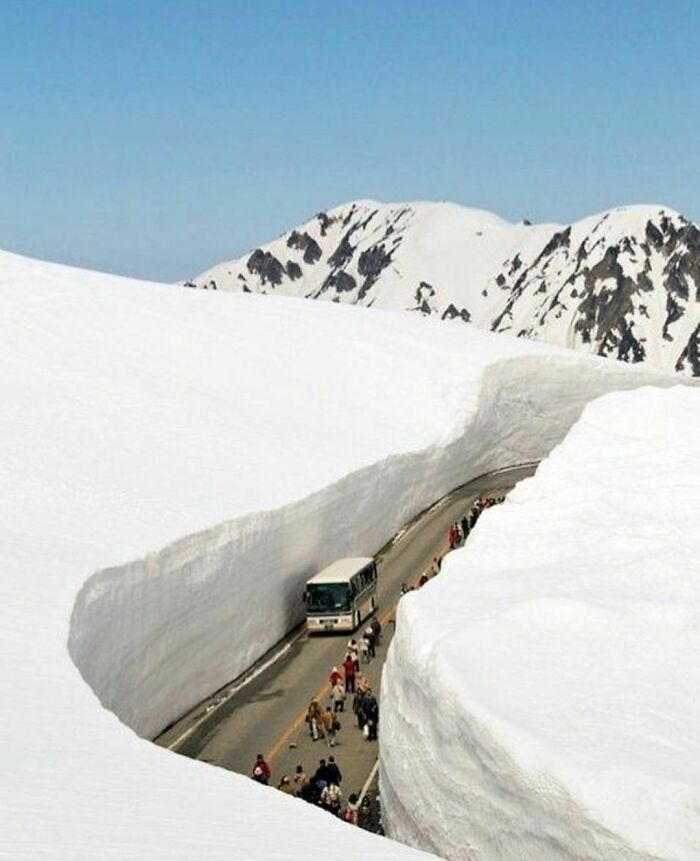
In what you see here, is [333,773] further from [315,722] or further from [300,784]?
[315,722]

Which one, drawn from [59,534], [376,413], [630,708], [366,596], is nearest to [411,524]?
[376,413]

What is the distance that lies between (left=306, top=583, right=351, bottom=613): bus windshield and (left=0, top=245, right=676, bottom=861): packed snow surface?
160cm

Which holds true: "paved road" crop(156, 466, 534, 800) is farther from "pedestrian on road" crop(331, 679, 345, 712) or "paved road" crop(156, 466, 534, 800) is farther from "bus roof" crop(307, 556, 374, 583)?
"bus roof" crop(307, 556, 374, 583)

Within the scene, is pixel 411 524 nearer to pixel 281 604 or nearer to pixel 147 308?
pixel 281 604

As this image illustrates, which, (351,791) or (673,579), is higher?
(673,579)

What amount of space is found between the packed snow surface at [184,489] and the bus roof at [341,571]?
186cm

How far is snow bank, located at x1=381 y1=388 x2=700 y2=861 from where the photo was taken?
22.7 meters

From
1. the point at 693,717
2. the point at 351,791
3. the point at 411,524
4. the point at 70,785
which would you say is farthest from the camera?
the point at 411,524

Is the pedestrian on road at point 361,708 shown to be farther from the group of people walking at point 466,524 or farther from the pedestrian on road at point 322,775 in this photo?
the group of people walking at point 466,524

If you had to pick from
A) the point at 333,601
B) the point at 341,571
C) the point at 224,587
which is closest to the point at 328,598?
the point at 333,601

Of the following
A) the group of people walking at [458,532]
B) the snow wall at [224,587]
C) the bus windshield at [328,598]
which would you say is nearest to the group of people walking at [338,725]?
the bus windshield at [328,598]

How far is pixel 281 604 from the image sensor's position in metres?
49.3

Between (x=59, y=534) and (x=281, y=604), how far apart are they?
38.7ft

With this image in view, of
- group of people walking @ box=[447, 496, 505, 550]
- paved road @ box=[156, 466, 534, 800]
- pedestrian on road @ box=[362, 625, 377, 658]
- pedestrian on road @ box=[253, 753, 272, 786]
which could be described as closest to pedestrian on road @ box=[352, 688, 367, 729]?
paved road @ box=[156, 466, 534, 800]
